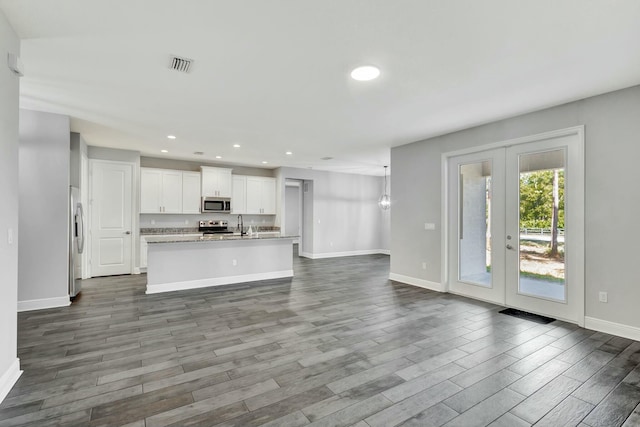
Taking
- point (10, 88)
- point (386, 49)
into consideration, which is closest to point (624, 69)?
point (386, 49)

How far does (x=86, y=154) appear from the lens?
6.06m

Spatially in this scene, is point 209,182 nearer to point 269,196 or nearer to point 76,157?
point 269,196

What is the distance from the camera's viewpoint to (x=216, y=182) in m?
7.87

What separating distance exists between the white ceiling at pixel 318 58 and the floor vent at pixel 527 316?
2.64m

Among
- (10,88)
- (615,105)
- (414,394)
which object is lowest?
(414,394)

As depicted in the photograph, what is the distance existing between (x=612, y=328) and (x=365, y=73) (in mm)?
3777

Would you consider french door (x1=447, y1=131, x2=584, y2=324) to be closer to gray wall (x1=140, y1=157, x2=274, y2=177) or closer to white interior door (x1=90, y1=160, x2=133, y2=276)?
gray wall (x1=140, y1=157, x2=274, y2=177)

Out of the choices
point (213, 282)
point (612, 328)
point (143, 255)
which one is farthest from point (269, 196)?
point (612, 328)

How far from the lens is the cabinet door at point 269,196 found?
877 centimetres

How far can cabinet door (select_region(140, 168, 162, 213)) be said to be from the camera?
7.02 meters

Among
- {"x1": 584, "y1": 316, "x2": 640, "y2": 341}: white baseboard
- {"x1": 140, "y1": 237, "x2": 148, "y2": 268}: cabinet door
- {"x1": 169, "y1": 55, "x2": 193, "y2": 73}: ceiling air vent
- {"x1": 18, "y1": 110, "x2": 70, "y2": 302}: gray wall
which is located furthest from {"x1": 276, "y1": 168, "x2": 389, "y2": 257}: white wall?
{"x1": 584, "y1": 316, "x2": 640, "y2": 341}: white baseboard

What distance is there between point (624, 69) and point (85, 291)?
299 inches

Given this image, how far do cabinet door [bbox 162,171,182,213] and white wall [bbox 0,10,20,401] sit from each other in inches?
199

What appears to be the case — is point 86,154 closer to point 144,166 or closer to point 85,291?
point 144,166
